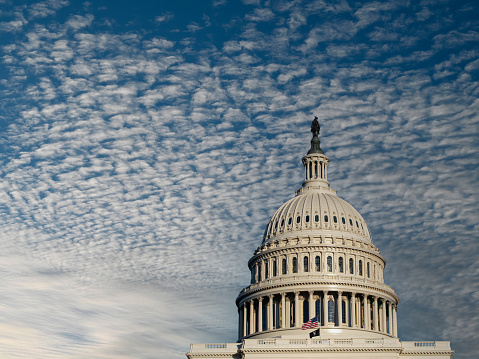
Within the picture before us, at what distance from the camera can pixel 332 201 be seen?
121 m

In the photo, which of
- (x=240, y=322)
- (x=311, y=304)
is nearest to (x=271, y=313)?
(x=311, y=304)

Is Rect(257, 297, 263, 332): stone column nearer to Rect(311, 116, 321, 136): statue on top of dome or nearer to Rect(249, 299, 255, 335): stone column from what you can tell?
Rect(249, 299, 255, 335): stone column

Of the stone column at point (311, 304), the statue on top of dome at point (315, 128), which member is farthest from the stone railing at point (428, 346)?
the statue on top of dome at point (315, 128)

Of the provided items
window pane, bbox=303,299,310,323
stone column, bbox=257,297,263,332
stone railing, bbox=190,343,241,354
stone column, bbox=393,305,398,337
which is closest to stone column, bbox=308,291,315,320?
window pane, bbox=303,299,310,323

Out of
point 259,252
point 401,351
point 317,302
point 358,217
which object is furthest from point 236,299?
point 401,351

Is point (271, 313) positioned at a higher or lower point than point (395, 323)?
lower

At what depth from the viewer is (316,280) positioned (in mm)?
109062

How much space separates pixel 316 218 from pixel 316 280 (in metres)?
12.3

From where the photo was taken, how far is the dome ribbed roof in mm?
117250

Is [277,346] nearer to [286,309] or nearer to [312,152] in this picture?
[286,309]

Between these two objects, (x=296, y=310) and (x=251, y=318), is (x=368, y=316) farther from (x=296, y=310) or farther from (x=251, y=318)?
(x=251, y=318)

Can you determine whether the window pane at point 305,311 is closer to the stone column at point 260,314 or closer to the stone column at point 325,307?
the stone column at point 325,307

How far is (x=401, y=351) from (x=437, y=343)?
16.0 ft

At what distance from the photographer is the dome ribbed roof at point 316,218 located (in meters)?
117
